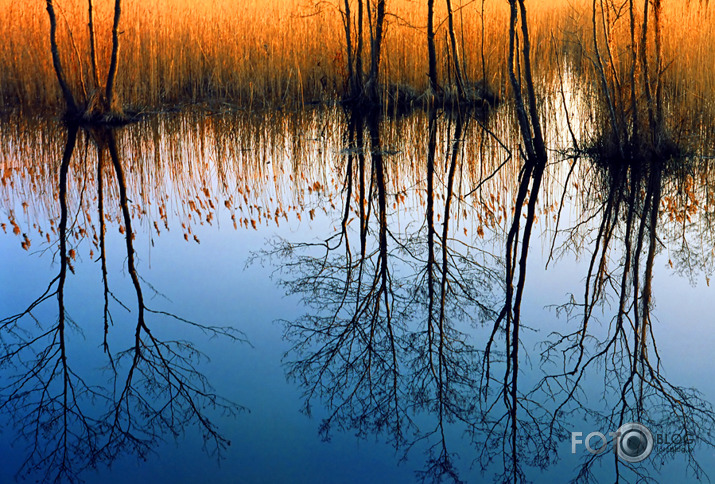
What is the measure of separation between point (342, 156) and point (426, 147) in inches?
30.8

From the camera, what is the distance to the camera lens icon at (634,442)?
2.25 metres

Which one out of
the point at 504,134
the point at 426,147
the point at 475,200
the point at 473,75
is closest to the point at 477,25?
the point at 473,75

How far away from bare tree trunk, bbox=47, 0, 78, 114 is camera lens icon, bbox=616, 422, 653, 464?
7.02 meters

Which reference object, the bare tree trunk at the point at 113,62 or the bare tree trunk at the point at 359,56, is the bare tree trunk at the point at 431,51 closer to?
the bare tree trunk at the point at 359,56

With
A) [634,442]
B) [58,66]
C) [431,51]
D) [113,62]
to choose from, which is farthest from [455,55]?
[634,442]

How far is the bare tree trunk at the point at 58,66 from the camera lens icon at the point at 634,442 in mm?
7024

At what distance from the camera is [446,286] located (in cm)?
362

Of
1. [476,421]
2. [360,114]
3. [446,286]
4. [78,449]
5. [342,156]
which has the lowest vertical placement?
[78,449]

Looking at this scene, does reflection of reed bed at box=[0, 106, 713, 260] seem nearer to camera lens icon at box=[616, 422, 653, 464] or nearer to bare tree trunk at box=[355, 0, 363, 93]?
bare tree trunk at box=[355, 0, 363, 93]

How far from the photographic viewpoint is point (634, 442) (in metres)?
2.33

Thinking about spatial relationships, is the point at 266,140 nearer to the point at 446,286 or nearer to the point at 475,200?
the point at 475,200

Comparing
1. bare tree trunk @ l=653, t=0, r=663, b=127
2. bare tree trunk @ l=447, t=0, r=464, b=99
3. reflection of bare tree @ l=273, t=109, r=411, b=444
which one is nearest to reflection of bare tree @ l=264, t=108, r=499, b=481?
reflection of bare tree @ l=273, t=109, r=411, b=444

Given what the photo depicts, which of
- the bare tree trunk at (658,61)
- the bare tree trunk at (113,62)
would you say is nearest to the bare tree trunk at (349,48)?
the bare tree trunk at (113,62)

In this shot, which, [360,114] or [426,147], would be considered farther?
[360,114]
